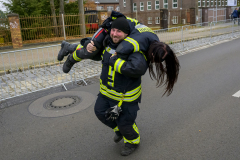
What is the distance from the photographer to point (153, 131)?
365 cm

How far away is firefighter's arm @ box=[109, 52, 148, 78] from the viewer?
2.35 meters

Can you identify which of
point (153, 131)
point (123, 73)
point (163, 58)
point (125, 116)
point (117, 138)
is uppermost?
point (163, 58)

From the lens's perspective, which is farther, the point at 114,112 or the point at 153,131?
the point at 153,131

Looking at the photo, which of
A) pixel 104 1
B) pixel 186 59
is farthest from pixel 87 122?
pixel 104 1

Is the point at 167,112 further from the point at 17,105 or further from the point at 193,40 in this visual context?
the point at 193,40

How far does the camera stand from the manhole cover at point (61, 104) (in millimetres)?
4545

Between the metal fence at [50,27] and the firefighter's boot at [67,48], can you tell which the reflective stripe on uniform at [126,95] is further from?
the metal fence at [50,27]

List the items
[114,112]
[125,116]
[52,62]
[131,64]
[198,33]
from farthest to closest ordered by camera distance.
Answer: [198,33]
[52,62]
[125,116]
[114,112]
[131,64]

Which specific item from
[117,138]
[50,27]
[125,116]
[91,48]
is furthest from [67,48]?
[50,27]

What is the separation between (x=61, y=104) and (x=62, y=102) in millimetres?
111

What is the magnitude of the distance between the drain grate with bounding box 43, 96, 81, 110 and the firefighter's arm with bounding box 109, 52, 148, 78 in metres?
2.70

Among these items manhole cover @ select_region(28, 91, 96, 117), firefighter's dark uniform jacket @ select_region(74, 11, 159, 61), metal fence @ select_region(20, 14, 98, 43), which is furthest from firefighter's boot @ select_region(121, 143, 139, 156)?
metal fence @ select_region(20, 14, 98, 43)

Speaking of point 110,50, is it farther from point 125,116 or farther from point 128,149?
point 128,149

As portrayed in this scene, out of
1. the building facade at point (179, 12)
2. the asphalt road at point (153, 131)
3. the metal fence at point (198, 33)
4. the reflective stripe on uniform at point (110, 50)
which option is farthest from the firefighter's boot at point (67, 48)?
the building facade at point (179, 12)
